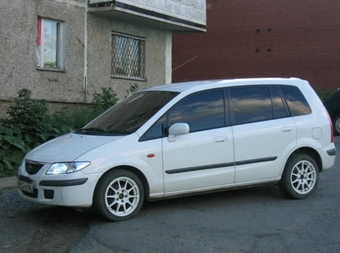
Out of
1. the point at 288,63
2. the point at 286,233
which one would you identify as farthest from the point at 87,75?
the point at 288,63

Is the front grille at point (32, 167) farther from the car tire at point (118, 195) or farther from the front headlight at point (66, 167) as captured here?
the car tire at point (118, 195)

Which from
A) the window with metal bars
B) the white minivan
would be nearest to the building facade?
the window with metal bars

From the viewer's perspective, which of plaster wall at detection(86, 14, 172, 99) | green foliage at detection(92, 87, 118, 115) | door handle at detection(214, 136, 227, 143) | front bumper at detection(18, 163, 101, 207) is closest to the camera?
front bumper at detection(18, 163, 101, 207)

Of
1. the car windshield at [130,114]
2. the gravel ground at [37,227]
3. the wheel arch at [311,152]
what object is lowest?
the gravel ground at [37,227]

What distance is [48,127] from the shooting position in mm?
11102

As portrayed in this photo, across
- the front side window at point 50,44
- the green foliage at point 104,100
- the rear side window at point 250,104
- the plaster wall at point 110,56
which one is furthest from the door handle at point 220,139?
the plaster wall at point 110,56

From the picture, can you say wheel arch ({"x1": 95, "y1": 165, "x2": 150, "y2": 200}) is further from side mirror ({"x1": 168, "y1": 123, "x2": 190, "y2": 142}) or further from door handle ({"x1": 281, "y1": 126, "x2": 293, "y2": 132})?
door handle ({"x1": 281, "y1": 126, "x2": 293, "y2": 132})

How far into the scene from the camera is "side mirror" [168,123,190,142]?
6949mm

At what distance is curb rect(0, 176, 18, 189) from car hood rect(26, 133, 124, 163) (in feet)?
7.67

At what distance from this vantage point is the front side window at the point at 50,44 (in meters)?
12.7

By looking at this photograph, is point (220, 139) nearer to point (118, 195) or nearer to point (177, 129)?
point (177, 129)

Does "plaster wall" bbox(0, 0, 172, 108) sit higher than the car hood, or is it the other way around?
"plaster wall" bbox(0, 0, 172, 108)

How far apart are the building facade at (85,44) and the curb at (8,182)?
2527 mm

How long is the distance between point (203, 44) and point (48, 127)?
20.4m
